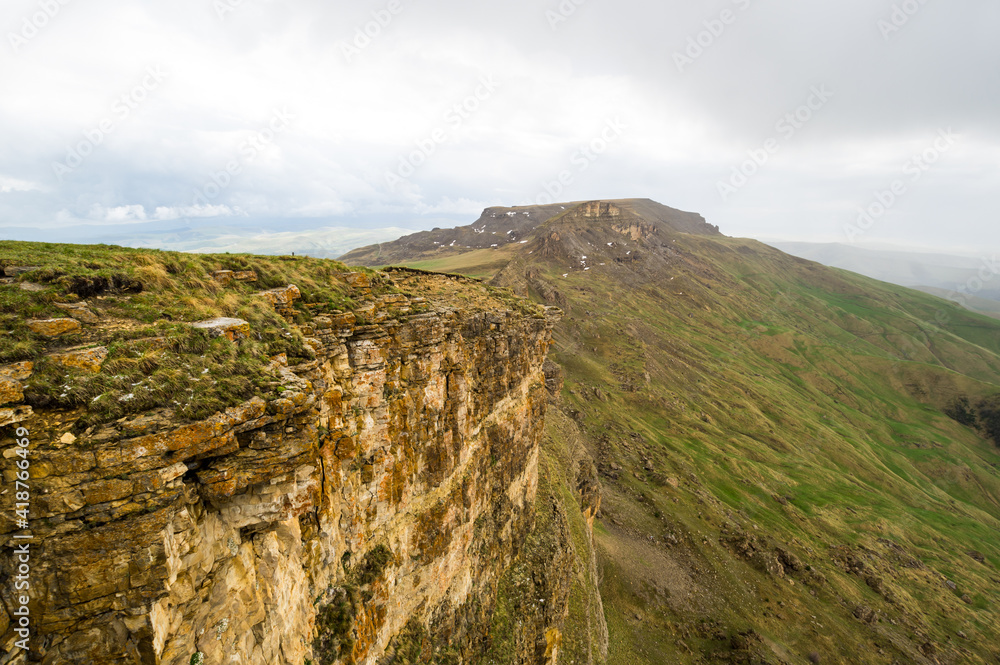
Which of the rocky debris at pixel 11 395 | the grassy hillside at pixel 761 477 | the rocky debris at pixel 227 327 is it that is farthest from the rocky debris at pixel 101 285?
the grassy hillside at pixel 761 477

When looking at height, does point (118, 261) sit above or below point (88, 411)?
above

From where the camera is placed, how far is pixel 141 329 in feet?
35.1

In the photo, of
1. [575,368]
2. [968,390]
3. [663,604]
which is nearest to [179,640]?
[663,604]

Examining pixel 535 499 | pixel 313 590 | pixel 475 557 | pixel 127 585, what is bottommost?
pixel 535 499

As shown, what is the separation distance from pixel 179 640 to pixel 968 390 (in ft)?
779

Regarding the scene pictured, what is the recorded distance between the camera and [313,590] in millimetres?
14328

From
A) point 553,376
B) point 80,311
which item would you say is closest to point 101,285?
point 80,311

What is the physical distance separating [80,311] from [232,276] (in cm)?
526

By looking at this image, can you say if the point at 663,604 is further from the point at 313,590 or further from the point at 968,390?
the point at 968,390

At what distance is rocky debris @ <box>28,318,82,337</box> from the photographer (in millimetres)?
9289

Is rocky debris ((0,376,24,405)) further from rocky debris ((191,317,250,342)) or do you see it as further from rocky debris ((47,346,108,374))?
rocky debris ((191,317,250,342))

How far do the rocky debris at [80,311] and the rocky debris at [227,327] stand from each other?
7.54 feet

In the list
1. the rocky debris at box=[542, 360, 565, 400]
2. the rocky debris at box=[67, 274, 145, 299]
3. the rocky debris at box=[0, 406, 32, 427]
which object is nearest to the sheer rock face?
the rocky debris at box=[0, 406, 32, 427]

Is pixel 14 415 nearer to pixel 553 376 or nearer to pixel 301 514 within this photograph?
pixel 301 514
